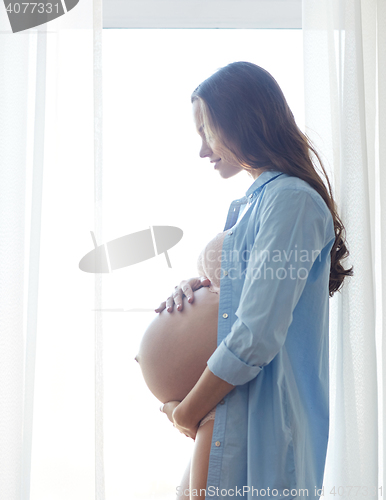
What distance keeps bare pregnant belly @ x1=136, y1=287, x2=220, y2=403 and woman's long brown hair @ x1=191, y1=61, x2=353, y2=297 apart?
1.01 ft

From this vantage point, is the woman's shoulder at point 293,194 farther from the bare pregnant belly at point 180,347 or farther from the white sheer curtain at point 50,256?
the white sheer curtain at point 50,256

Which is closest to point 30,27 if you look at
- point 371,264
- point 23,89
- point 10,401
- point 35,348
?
point 23,89

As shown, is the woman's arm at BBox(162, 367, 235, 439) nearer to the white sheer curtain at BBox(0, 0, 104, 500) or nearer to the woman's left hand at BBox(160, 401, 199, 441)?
the woman's left hand at BBox(160, 401, 199, 441)

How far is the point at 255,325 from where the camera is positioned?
0.73m

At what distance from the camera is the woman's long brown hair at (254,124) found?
2.93 ft

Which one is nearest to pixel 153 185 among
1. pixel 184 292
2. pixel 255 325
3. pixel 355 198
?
pixel 184 292

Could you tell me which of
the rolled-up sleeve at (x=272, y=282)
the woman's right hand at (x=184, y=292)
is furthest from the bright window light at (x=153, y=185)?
the rolled-up sleeve at (x=272, y=282)

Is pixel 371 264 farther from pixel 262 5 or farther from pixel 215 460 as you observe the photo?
pixel 262 5

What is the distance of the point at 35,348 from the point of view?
1.05 m

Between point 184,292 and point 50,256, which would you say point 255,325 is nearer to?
point 184,292

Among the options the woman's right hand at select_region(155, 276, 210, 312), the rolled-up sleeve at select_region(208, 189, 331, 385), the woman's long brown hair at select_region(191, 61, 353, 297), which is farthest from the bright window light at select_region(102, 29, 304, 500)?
the rolled-up sleeve at select_region(208, 189, 331, 385)

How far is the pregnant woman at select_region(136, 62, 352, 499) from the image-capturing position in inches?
29.6

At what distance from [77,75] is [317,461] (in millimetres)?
1066

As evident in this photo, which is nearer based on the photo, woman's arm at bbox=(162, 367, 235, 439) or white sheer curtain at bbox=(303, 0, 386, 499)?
woman's arm at bbox=(162, 367, 235, 439)
